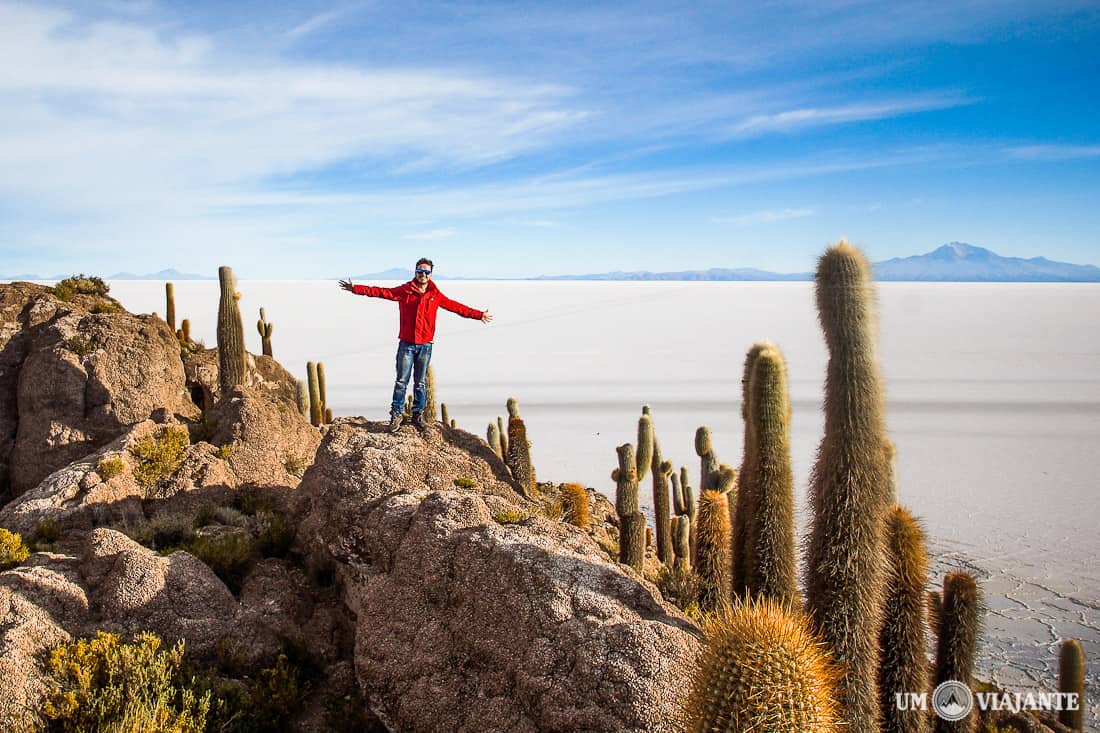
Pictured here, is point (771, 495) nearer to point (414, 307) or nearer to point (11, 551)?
point (414, 307)

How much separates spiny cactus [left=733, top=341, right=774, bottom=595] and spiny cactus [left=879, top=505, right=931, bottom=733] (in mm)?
1032

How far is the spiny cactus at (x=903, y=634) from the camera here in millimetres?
5496

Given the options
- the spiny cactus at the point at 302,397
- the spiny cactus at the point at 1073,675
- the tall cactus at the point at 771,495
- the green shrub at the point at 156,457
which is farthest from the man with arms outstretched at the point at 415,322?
the spiny cactus at the point at 1073,675

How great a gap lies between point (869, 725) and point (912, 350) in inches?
1880

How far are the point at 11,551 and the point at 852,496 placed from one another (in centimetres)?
706

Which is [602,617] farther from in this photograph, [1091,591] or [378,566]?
[1091,591]

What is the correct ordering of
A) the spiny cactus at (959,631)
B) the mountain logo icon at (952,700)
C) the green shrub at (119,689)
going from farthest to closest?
the spiny cactus at (959,631) → the mountain logo icon at (952,700) → the green shrub at (119,689)

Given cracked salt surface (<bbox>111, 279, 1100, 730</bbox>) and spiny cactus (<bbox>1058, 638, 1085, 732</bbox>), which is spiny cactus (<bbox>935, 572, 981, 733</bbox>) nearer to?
spiny cactus (<bbox>1058, 638, 1085, 732</bbox>)

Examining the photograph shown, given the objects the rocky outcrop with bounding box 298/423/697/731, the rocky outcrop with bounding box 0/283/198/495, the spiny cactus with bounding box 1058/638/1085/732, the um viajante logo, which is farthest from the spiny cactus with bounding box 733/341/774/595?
the rocky outcrop with bounding box 0/283/198/495

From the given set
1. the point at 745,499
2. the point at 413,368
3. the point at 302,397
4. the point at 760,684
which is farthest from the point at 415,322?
the point at 760,684

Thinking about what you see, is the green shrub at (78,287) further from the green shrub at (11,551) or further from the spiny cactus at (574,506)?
the spiny cactus at (574,506)

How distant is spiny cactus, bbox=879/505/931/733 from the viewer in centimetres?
550

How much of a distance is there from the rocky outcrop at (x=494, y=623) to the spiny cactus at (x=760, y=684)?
2.07 ft

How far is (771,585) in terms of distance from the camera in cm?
561
